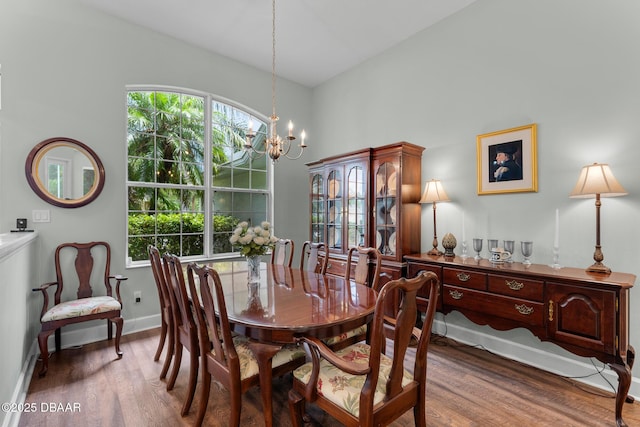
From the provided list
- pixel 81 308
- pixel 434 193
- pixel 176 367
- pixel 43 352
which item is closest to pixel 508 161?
pixel 434 193

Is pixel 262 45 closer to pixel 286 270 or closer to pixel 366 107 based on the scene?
pixel 366 107

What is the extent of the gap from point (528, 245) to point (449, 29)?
240cm

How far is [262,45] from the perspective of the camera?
3902mm

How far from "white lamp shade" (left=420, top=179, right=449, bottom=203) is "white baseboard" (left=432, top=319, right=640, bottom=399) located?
1.34 meters

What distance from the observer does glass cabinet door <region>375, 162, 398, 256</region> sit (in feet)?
11.0

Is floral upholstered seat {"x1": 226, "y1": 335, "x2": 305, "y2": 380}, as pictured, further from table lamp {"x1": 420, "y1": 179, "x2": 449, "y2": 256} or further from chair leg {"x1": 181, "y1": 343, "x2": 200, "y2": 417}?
table lamp {"x1": 420, "y1": 179, "x2": 449, "y2": 256}

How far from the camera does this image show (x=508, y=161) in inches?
112

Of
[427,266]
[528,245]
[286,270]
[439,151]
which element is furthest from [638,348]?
[286,270]

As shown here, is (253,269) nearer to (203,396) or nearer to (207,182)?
(203,396)

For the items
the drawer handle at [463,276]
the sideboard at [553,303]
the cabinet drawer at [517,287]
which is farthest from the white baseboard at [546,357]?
the drawer handle at [463,276]

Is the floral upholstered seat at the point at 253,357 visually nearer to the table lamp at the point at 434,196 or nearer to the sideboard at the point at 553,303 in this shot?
the sideboard at the point at 553,303

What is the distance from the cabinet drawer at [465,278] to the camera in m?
2.56

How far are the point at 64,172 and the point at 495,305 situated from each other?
4169 mm

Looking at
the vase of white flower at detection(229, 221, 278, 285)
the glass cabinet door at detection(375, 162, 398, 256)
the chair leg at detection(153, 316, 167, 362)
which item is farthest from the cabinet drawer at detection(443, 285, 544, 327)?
the chair leg at detection(153, 316, 167, 362)
